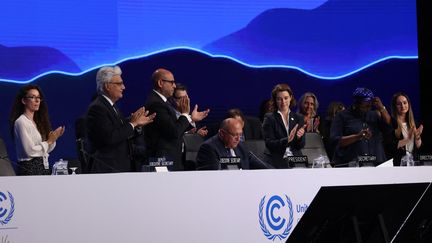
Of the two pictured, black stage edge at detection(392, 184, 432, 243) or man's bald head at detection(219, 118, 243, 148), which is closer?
black stage edge at detection(392, 184, 432, 243)

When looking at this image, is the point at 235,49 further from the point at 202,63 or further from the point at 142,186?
the point at 142,186

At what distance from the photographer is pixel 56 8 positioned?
955 cm

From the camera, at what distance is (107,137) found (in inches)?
256

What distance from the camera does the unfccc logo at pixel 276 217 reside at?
578cm

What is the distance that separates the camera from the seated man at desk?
6953 mm

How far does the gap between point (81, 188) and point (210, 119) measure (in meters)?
4.97

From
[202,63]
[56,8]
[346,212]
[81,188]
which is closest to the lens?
[346,212]

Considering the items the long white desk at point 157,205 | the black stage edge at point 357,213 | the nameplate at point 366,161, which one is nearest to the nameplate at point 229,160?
the long white desk at point 157,205

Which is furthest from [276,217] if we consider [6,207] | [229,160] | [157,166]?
[6,207]

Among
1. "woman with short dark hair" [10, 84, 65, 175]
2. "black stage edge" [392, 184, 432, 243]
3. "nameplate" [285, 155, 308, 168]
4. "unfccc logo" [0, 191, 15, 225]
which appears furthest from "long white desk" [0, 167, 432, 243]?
"black stage edge" [392, 184, 432, 243]

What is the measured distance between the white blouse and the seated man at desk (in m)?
1.24

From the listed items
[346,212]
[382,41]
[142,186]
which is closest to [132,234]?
[142,186]

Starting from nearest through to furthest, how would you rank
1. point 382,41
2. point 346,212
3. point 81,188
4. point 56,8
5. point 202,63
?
point 346,212 → point 81,188 → point 56,8 → point 202,63 → point 382,41

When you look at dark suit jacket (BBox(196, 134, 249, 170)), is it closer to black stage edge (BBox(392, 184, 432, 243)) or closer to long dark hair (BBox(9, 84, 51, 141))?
long dark hair (BBox(9, 84, 51, 141))
